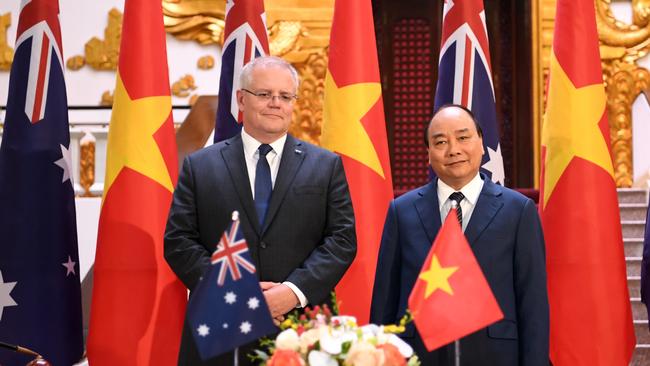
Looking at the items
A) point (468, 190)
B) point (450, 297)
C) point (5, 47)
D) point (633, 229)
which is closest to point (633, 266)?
point (633, 229)

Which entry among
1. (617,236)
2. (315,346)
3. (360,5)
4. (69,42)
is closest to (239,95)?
(315,346)

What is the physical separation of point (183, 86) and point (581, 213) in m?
4.60

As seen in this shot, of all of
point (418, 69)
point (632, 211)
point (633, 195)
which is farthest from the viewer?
point (418, 69)

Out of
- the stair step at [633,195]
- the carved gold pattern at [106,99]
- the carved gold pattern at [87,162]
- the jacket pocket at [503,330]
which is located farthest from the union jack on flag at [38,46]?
the stair step at [633,195]

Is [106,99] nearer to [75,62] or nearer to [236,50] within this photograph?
[75,62]

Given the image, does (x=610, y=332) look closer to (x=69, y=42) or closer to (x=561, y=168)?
(x=561, y=168)

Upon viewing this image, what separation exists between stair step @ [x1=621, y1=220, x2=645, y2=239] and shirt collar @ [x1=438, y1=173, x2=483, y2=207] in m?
4.11

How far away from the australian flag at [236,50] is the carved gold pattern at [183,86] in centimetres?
356

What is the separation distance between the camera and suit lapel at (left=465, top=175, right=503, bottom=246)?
8.73 ft

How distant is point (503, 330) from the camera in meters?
2.58

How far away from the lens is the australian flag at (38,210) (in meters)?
4.05

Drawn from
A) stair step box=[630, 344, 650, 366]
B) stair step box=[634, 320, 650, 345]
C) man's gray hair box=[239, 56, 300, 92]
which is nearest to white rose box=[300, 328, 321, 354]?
man's gray hair box=[239, 56, 300, 92]

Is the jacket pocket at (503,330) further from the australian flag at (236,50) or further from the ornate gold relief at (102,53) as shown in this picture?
the ornate gold relief at (102,53)

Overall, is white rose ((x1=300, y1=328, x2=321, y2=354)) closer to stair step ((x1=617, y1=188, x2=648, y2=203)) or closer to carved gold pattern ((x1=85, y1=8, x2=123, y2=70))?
stair step ((x1=617, y1=188, x2=648, y2=203))
